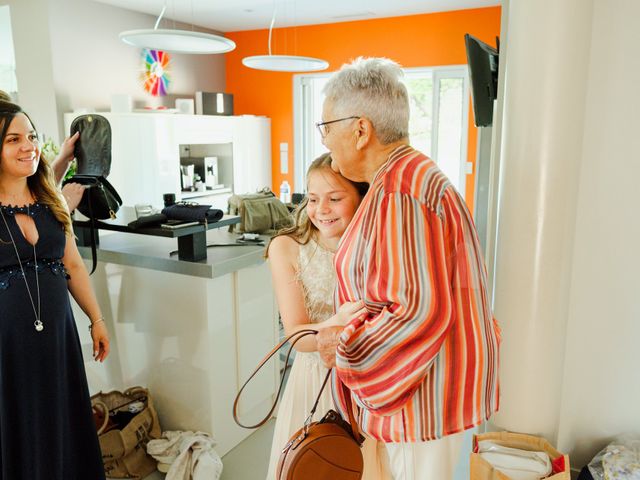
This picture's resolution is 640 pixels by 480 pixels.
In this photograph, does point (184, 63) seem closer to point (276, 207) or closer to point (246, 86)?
point (246, 86)

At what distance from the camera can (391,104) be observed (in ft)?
3.46

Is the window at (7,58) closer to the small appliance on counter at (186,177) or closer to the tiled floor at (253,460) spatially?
the small appliance on counter at (186,177)

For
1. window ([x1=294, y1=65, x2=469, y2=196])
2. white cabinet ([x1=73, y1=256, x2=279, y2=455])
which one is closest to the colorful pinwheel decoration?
window ([x1=294, y1=65, x2=469, y2=196])

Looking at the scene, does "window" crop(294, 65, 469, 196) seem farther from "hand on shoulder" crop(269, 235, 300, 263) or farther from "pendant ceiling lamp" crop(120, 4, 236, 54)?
"hand on shoulder" crop(269, 235, 300, 263)

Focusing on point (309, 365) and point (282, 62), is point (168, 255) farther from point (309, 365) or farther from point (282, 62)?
point (282, 62)

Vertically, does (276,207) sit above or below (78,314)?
above

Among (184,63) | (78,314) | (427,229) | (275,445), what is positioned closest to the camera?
(427,229)

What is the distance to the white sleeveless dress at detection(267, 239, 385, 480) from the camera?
1.43m

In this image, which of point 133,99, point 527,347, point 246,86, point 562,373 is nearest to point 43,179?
point 527,347

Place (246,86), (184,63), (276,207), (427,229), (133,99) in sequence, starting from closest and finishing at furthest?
(427,229), (276,207), (133,99), (184,63), (246,86)

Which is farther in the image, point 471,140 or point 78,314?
point 471,140

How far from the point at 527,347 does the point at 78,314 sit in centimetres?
213

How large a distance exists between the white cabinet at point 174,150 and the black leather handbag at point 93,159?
308 centimetres

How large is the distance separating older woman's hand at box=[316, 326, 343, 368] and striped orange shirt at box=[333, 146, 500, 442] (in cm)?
6
